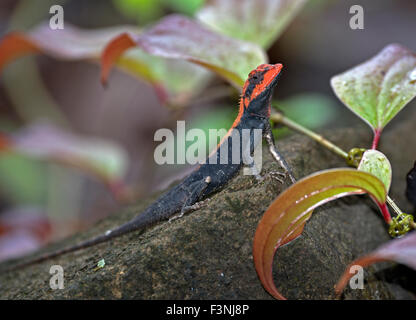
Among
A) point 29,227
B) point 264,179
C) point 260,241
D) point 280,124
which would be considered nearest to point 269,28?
point 280,124

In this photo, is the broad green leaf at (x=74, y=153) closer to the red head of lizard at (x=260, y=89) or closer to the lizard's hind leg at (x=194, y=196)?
the lizard's hind leg at (x=194, y=196)

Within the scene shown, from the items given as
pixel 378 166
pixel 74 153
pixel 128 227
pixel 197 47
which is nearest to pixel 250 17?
pixel 197 47

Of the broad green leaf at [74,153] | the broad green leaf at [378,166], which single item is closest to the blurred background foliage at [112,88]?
the broad green leaf at [74,153]

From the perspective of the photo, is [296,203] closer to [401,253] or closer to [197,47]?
[401,253]

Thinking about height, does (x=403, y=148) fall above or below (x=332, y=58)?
below

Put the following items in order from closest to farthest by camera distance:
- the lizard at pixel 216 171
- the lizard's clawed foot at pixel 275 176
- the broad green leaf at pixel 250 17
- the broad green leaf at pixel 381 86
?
1. the broad green leaf at pixel 381 86
2. the lizard's clawed foot at pixel 275 176
3. the lizard at pixel 216 171
4. the broad green leaf at pixel 250 17

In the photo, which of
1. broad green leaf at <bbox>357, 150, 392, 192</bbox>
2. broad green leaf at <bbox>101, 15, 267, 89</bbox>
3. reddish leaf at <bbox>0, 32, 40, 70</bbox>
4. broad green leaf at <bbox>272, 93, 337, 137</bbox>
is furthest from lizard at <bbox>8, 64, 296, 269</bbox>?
reddish leaf at <bbox>0, 32, 40, 70</bbox>

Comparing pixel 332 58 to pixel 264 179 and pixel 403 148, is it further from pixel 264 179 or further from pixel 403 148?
pixel 264 179
